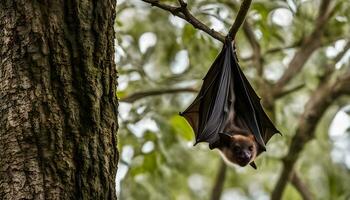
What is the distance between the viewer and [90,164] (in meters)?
4.00

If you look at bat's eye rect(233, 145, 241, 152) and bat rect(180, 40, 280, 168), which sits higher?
bat rect(180, 40, 280, 168)

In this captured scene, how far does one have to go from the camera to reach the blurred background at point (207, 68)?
9031 mm

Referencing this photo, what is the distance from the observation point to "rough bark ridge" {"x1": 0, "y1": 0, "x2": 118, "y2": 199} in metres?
3.88

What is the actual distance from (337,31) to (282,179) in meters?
2.26

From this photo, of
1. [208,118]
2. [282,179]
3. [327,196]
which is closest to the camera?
[208,118]

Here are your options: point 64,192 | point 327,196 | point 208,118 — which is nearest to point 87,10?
point 64,192

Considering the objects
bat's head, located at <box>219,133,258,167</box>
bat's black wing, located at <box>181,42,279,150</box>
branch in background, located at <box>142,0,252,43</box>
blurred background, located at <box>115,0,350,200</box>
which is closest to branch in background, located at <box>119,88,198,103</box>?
blurred background, located at <box>115,0,350,200</box>

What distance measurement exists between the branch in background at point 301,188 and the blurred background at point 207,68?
21 mm

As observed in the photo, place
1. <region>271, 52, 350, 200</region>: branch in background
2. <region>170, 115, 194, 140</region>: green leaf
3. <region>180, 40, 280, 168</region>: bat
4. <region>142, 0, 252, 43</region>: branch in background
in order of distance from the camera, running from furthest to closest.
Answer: <region>170, 115, 194, 140</region>: green leaf < <region>271, 52, 350, 200</region>: branch in background < <region>180, 40, 280, 168</region>: bat < <region>142, 0, 252, 43</region>: branch in background

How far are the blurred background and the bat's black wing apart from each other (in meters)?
1.31

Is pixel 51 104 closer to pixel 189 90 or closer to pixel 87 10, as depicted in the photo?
pixel 87 10

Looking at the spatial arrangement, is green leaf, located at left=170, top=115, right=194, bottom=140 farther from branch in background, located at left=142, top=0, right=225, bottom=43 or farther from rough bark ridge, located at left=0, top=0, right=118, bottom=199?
rough bark ridge, located at left=0, top=0, right=118, bottom=199

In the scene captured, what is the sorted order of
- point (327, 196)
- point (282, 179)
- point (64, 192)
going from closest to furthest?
point (64, 192) < point (282, 179) < point (327, 196)

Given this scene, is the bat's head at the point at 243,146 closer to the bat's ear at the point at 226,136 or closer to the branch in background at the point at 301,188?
the bat's ear at the point at 226,136
